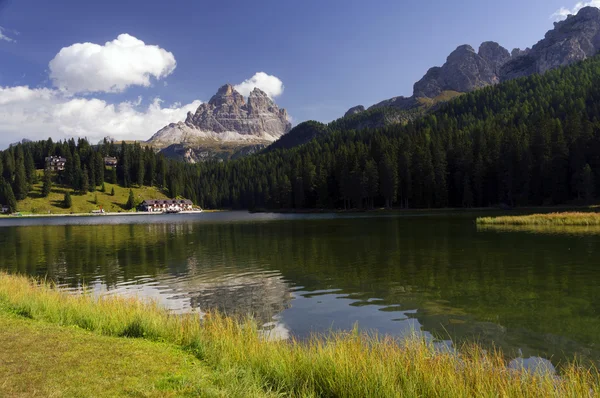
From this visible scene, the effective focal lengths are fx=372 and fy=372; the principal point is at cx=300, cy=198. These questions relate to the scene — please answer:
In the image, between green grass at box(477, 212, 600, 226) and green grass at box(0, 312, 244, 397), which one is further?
green grass at box(477, 212, 600, 226)

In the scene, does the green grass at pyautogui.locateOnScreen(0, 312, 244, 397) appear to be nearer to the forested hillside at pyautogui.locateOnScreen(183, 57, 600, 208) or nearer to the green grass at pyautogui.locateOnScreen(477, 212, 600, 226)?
the green grass at pyautogui.locateOnScreen(477, 212, 600, 226)

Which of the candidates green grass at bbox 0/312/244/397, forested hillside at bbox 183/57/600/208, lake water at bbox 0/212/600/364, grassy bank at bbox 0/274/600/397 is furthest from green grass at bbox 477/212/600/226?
green grass at bbox 0/312/244/397

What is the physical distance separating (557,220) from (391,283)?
54283 millimetres

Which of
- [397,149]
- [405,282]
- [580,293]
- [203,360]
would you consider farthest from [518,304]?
[397,149]

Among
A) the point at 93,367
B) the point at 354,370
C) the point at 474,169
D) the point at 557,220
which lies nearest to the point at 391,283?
the point at 354,370

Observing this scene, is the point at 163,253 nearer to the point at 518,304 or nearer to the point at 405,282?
the point at 405,282

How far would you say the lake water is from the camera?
1697 cm

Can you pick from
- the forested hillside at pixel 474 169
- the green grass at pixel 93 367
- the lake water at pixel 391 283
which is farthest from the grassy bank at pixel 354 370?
the forested hillside at pixel 474 169

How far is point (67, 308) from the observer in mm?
17328

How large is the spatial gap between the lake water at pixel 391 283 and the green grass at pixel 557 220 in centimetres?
1138

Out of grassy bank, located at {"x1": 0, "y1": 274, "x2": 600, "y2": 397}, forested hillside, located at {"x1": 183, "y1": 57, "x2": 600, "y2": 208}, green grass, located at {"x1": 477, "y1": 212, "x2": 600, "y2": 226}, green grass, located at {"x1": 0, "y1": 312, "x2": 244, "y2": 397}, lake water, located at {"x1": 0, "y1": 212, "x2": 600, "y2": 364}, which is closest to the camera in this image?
grassy bank, located at {"x1": 0, "y1": 274, "x2": 600, "y2": 397}

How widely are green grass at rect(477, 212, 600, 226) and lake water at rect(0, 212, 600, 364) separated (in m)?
11.4

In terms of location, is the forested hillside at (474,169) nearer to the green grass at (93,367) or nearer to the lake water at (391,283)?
the lake water at (391,283)

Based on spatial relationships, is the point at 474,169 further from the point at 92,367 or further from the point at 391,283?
the point at 92,367
